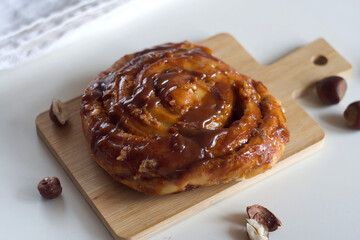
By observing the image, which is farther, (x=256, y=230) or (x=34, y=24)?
(x=34, y=24)

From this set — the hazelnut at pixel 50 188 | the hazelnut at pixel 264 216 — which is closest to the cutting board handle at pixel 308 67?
the hazelnut at pixel 264 216

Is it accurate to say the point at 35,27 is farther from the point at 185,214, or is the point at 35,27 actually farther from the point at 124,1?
the point at 185,214

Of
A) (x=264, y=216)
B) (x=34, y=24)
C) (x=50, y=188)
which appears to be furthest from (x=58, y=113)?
(x=264, y=216)

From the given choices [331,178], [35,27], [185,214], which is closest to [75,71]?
[35,27]

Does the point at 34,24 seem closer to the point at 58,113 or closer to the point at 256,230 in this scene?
the point at 58,113

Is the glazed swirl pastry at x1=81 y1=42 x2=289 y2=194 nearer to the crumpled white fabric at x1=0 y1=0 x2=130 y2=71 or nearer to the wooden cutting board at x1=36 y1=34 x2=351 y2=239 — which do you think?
the wooden cutting board at x1=36 y1=34 x2=351 y2=239

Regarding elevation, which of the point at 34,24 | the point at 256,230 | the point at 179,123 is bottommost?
the point at 256,230
